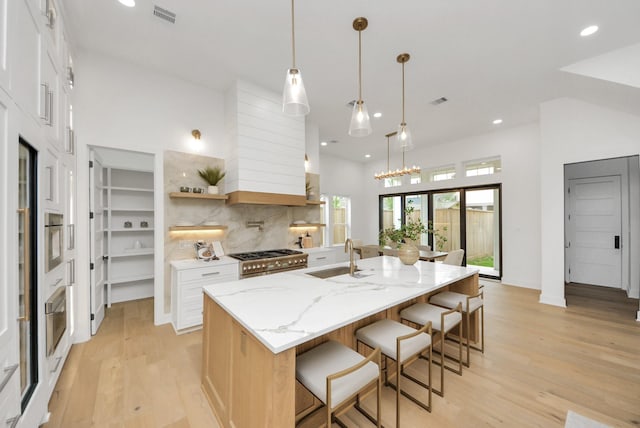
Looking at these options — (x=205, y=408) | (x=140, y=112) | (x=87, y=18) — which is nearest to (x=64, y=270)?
(x=205, y=408)

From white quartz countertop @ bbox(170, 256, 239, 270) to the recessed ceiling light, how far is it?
4.52 metres

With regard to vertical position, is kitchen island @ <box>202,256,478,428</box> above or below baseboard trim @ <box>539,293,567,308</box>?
above

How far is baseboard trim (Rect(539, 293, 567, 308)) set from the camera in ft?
12.8

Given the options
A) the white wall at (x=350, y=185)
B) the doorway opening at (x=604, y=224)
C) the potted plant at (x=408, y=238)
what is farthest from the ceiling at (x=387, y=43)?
the white wall at (x=350, y=185)

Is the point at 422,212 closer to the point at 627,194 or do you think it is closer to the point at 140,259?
the point at 627,194

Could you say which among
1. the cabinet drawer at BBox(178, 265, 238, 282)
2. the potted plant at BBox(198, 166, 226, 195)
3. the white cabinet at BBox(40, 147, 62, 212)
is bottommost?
the cabinet drawer at BBox(178, 265, 238, 282)

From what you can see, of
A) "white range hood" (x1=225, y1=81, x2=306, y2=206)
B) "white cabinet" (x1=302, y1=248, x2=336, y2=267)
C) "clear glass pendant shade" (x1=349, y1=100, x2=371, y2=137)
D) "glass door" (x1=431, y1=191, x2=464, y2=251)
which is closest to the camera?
"clear glass pendant shade" (x1=349, y1=100, x2=371, y2=137)

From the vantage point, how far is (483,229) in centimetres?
576

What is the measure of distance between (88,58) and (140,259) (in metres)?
2.95

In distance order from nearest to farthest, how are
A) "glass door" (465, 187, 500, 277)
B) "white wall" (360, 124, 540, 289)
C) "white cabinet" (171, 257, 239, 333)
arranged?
"white cabinet" (171, 257, 239, 333) → "white wall" (360, 124, 540, 289) → "glass door" (465, 187, 500, 277)

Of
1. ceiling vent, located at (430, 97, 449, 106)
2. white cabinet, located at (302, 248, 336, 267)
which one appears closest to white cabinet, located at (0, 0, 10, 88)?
white cabinet, located at (302, 248, 336, 267)

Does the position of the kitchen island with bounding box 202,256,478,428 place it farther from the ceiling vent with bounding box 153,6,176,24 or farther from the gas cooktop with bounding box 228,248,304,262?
the ceiling vent with bounding box 153,6,176,24

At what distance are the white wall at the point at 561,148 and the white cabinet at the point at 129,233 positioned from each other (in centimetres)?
646

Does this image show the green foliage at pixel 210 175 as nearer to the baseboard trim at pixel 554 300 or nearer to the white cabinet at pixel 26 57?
the white cabinet at pixel 26 57
